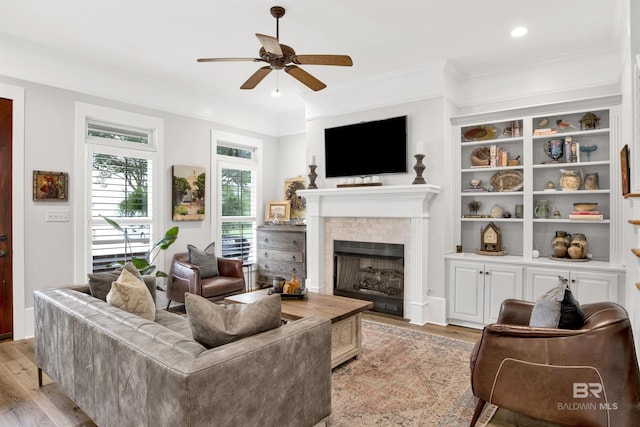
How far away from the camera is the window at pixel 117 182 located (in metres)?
4.11

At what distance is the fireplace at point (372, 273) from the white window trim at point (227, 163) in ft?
5.88

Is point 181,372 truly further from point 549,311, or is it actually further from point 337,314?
point 549,311

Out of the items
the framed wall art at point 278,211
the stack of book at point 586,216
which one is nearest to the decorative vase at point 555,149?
the stack of book at point 586,216

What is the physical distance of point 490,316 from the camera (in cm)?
400

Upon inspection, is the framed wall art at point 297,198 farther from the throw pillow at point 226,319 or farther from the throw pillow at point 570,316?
the throw pillow at point 570,316

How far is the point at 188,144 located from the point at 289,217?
1.93 m

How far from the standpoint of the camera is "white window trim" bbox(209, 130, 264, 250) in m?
5.40

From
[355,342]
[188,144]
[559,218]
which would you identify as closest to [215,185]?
[188,144]

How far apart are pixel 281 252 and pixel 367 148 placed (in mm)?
2073

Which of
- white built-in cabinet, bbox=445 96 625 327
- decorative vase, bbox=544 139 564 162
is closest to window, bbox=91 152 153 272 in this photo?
white built-in cabinet, bbox=445 96 625 327

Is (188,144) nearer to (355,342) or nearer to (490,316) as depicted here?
(355,342)

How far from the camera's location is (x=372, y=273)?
4.77 meters

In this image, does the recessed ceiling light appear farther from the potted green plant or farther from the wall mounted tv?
the potted green plant

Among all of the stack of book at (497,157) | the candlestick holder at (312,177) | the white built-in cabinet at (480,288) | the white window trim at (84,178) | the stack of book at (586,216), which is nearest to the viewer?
the stack of book at (586,216)
